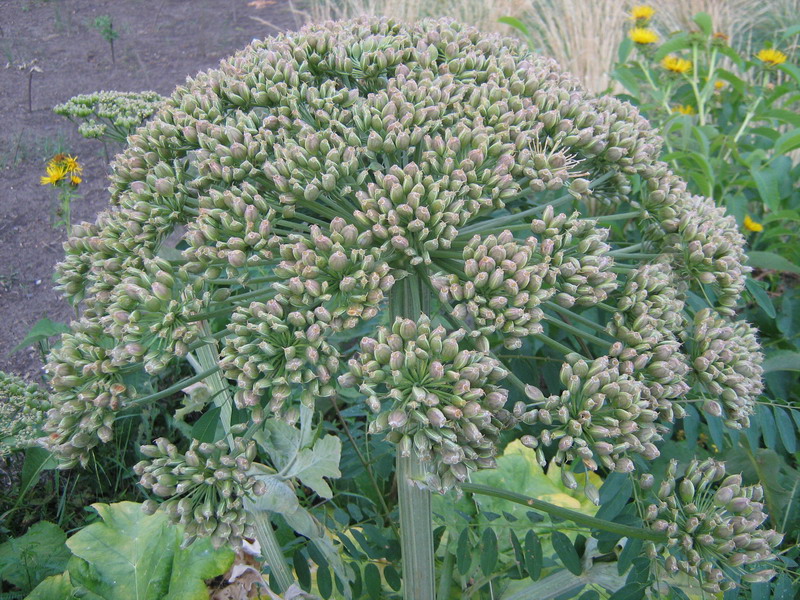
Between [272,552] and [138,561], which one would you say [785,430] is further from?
[138,561]

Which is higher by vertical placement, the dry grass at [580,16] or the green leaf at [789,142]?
the dry grass at [580,16]

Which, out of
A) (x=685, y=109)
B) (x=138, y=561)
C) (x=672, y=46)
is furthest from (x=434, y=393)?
(x=685, y=109)

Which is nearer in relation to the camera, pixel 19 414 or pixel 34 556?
pixel 19 414

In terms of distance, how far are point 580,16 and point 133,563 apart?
9.71 m

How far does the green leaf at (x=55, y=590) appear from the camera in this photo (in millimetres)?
2709

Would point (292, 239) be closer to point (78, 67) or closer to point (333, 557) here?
point (333, 557)

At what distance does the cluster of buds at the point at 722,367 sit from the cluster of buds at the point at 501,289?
67cm

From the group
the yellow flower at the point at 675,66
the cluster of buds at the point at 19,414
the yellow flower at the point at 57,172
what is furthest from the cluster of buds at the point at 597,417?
the yellow flower at the point at 675,66

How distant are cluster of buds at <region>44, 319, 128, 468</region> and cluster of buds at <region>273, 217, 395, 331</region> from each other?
60cm

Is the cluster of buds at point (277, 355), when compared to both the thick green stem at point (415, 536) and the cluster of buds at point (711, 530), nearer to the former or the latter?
the thick green stem at point (415, 536)

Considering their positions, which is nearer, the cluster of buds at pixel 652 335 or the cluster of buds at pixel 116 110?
the cluster of buds at pixel 652 335

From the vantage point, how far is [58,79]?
8.48 meters

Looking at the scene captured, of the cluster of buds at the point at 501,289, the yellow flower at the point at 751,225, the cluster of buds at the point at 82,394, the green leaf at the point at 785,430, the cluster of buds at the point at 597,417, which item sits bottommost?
the green leaf at the point at 785,430

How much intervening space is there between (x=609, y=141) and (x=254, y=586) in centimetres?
253
